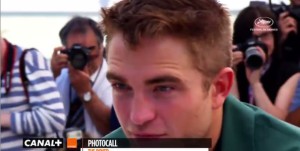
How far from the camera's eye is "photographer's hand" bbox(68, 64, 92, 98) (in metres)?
1.24

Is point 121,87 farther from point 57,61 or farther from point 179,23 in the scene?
point 57,61

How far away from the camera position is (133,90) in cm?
62

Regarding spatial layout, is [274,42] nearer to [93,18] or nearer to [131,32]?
[93,18]

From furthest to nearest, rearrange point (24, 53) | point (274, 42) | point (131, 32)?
point (274, 42), point (24, 53), point (131, 32)

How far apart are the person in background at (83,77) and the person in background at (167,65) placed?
1.73 feet

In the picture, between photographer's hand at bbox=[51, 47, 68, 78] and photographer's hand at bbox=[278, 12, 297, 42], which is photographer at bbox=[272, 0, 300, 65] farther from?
photographer's hand at bbox=[51, 47, 68, 78]

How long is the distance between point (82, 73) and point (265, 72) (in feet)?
1.28

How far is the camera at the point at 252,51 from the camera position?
118cm

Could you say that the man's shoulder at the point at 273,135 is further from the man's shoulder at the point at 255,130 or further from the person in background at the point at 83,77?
the person in background at the point at 83,77

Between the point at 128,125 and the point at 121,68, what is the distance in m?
0.06

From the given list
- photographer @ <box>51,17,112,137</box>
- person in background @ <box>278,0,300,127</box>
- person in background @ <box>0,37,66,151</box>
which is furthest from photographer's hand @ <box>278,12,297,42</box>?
person in background @ <box>0,37,66,151</box>

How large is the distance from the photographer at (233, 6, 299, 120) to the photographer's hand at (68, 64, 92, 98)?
32 centimetres

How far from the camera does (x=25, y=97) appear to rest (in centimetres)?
107

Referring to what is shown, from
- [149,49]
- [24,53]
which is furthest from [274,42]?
[149,49]
